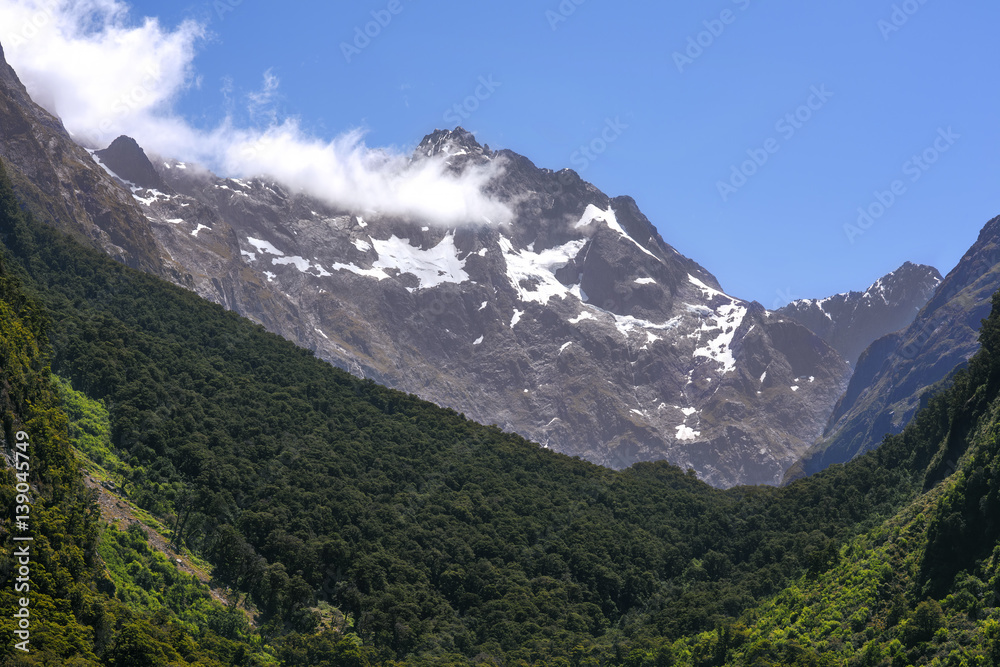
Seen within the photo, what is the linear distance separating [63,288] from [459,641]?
89.5m

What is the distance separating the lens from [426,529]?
111 metres

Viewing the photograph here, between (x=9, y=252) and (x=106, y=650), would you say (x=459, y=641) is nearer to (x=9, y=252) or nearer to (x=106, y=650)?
(x=106, y=650)

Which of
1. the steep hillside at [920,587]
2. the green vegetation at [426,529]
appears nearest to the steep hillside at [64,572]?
the green vegetation at [426,529]

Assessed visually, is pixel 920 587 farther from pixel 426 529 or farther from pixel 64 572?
pixel 64 572

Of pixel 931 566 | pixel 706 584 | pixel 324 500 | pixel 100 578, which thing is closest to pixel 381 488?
pixel 324 500

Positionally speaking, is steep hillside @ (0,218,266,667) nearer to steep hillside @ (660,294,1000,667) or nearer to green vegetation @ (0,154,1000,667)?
green vegetation @ (0,154,1000,667)

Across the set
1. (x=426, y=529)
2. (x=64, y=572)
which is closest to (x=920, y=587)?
(x=426, y=529)

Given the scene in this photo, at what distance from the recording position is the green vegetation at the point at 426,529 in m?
71.4

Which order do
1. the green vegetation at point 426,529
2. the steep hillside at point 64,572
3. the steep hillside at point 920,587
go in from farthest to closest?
1. the green vegetation at point 426,529
2. the steep hillside at point 920,587
3. the steep hillside at point 64,572

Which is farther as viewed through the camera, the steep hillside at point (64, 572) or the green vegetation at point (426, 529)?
the green vegetation at point (426, 529)

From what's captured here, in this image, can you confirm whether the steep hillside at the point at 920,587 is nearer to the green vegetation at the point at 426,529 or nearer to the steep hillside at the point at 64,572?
the green vegetation at the point at 426,529

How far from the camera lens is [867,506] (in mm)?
108562

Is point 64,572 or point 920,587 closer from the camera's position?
point 64,572

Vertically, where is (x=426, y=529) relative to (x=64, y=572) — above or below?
above
